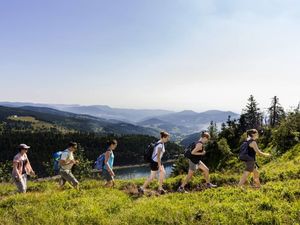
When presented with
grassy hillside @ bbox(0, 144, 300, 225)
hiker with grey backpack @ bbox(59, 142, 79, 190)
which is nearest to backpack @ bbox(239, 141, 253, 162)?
grassy hillside @ bbox(0, 144, 300, 225)

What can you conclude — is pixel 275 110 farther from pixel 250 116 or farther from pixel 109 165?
pixel 109 165

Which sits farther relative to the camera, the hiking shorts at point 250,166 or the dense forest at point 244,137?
the dense forest at point 244,137

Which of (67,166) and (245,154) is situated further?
(67,166)

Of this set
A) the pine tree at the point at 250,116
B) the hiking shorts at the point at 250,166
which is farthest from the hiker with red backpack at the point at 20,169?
the pine tree at the point at 250,116

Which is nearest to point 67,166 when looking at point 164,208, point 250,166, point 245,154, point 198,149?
point 198,149

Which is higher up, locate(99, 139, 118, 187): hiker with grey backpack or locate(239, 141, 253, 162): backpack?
locate(239, 141, 253, 162): backpack

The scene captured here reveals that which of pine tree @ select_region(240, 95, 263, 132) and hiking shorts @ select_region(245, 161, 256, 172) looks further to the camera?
pine tree @ select_region(240, 95, 263, 132)

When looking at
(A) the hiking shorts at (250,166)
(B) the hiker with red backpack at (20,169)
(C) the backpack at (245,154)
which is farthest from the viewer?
(B) the hiker with red backpack at (20,169)

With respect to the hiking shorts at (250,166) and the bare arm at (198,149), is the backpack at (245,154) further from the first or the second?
the bare arm at (198,149)

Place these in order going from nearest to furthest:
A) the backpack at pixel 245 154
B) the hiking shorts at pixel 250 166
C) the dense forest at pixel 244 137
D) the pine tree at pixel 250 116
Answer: the hiking shorts at pixel 250 166, the backpack at pixel 245 154, the dense forest at pixel 244 137, the pine tree at pixel 250 116

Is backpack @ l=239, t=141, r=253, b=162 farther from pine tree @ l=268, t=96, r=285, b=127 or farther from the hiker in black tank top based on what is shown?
pine tree @ l=268, t=96, r=285, b=127

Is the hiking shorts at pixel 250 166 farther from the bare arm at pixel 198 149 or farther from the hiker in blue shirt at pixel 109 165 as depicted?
the hiker in blue shirt at pixel 109 165

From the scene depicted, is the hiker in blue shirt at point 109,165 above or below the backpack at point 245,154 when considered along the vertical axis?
below

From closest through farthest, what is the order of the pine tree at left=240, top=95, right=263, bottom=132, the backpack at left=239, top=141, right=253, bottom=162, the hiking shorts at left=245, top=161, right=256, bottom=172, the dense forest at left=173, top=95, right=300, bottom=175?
the hiking shorts at left=245, top=161, right=256, bottom=172
the backpack at left=239, top=141, right=253, bottom=162
the dense forest at left=173, top=95, right=300, bottom=175
the pine tree at left=240, top=95, right=263, bottom=132
